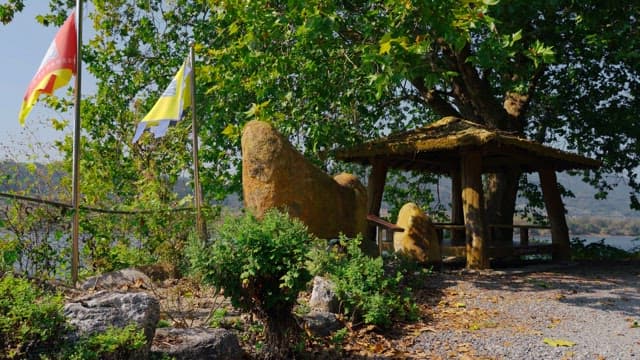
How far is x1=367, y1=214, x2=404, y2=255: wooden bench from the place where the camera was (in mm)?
10269

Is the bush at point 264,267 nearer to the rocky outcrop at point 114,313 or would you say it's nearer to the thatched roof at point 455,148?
the rocky outcrop at point 114,313

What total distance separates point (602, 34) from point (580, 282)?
520cm

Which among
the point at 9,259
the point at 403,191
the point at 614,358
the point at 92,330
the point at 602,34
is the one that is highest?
the point at 602,34

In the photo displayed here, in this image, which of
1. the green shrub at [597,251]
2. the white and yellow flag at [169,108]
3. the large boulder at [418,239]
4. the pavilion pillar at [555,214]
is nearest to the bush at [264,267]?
the white and yellow flag at [169,108]

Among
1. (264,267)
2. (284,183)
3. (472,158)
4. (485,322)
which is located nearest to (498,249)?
(472,158)

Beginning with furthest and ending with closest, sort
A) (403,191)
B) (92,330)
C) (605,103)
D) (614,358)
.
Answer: (403,191) < (605,103) < (614,358) < (92,330)

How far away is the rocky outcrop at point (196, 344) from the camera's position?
4834mm

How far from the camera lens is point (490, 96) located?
47.5ft

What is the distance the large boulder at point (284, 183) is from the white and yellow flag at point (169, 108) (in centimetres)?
105

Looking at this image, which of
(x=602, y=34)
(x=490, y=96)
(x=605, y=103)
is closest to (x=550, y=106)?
(x=605, y=103)

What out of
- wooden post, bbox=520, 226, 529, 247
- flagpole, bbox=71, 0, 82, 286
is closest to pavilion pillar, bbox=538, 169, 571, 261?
wooden post, bbox=520, 226, 529, 247

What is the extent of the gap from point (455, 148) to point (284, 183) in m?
4.28

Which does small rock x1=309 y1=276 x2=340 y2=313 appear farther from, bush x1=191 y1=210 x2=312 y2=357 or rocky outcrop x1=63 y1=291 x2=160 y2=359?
rocky outcrop x1=63 y1=291 x2=160 y2=359

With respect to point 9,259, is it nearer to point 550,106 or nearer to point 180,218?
Answer: point 180,218
